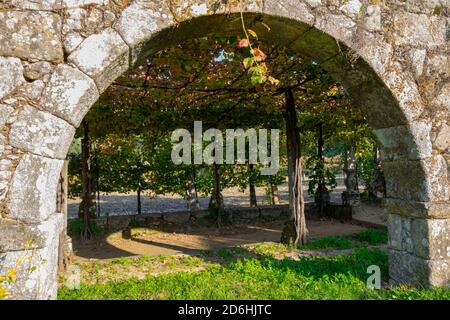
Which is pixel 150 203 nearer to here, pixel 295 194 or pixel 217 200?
pixel 217 200

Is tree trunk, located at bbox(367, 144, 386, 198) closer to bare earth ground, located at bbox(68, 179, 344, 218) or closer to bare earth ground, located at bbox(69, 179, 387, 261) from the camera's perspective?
bare earth ground, located at bbox(69, 179, 387, 261)

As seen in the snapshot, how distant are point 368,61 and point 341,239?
440cm

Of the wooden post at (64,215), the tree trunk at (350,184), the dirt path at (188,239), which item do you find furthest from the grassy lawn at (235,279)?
the tree trunk at (350,184)

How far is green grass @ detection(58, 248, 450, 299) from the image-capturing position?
336cm

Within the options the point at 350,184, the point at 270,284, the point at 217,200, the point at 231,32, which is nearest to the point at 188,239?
the point at 217,200

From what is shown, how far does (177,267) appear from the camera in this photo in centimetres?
508

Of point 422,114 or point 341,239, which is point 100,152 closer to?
point 341,239

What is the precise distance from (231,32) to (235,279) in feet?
8.63

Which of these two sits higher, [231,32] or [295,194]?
[231,32]

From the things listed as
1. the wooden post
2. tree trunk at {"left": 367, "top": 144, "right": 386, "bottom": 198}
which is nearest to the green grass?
the wooden post

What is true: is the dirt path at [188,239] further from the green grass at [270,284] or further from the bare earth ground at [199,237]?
the green grass at [270,284]

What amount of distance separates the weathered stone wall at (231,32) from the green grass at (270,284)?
457 mm

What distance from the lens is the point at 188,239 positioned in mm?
8180

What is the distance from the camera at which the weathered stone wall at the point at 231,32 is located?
2186mm
